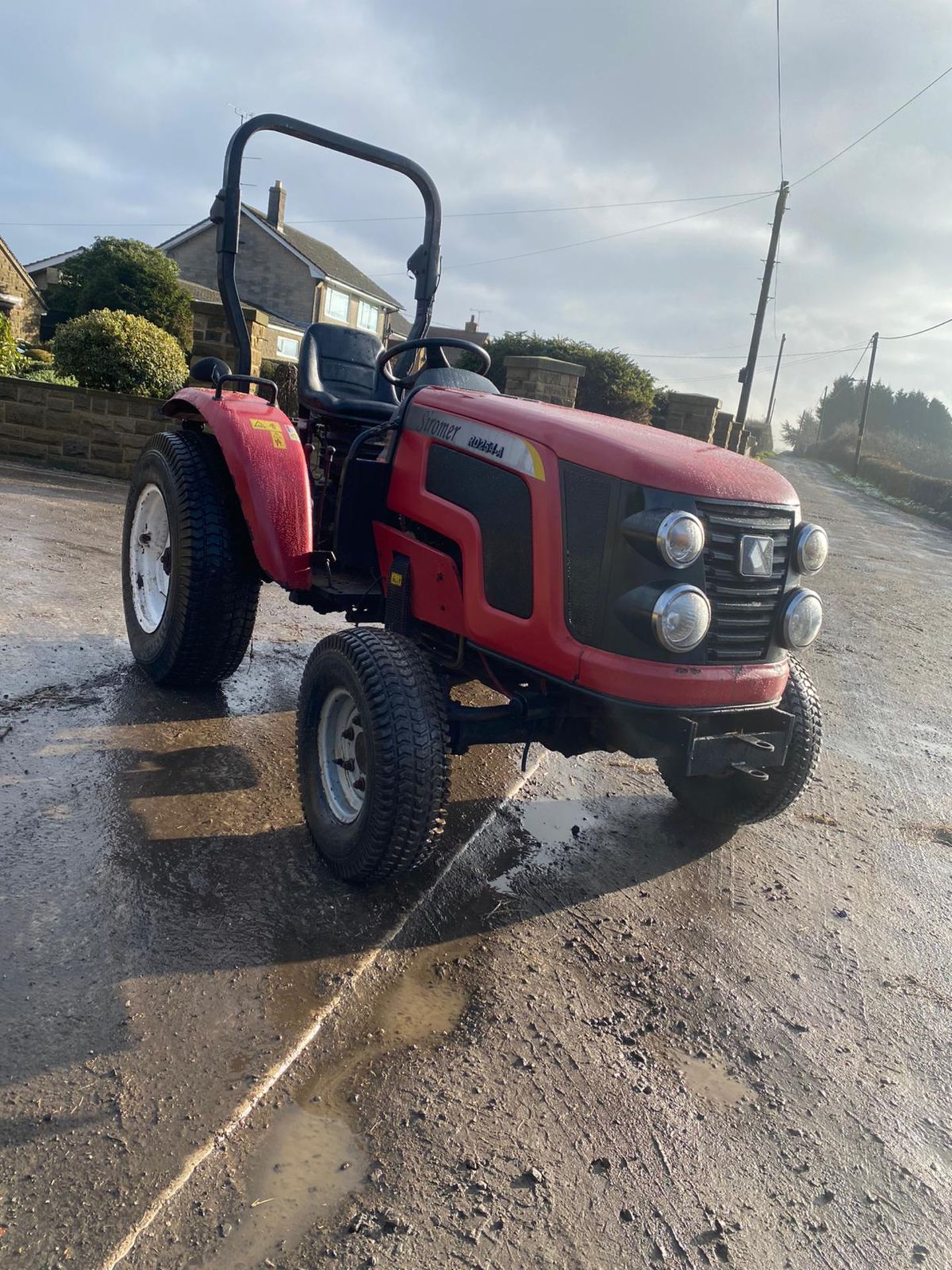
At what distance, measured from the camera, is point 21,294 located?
1276 inches

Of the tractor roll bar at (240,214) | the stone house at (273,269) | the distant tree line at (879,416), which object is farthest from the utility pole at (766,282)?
the distant tree line at (879,416)

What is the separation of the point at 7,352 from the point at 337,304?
31971mm

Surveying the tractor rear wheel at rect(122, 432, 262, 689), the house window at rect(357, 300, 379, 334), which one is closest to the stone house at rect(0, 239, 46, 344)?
the house window at rect(357, 300, 379, 334)

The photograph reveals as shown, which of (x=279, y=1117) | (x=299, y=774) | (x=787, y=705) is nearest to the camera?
(x=279, y=1117)

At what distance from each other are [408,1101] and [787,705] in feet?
6.72

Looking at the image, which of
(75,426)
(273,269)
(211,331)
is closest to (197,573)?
(211,331)

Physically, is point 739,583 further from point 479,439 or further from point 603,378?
point 603,378

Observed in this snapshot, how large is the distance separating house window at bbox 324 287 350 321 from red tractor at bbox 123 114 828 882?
39189 millimetres

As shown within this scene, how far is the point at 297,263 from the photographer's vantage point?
39219 mm

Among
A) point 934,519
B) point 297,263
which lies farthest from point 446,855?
point 297,263

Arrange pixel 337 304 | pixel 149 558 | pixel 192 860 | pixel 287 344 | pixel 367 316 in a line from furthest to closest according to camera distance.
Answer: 1. pixel 367 316
2. pixel 337 304
3. pixel 287 344
4. pixel 149 558
5. pixel 192 860

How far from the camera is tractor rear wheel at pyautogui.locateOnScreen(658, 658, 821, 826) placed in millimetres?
3502

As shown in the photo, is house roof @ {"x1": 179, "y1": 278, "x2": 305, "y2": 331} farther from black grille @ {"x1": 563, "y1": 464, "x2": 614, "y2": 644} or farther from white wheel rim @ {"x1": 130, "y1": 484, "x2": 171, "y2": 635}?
black grille @ {"x1": 563, "y1": 464, "x2": 614, "y2": 644}

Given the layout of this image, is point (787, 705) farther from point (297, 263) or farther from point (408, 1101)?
point (297, 263)
